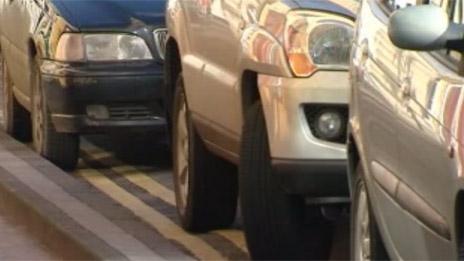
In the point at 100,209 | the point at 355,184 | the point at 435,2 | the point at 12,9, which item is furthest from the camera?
the point at 12,9

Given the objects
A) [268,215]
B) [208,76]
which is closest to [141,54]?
[208,76]

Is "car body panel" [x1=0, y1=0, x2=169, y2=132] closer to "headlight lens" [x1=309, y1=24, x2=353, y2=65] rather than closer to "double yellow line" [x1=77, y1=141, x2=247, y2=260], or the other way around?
"double yellow line" [x1=77, y1=141, x2=247, y2=260]

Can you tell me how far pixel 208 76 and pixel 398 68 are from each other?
2701 millimetres

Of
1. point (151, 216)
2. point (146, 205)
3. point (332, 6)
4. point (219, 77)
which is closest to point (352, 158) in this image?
point (332, 6)

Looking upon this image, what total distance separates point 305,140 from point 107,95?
4.07 m

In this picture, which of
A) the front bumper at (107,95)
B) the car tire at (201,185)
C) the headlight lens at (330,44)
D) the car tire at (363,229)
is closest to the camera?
the car tire at (363,229)

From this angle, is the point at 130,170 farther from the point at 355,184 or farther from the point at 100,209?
the point at 355,184

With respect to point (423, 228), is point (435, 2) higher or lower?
higher

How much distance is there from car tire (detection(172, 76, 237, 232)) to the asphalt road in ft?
0.27

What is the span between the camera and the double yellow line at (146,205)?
9178mm

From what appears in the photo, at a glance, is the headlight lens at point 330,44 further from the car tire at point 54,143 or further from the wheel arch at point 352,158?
the car tire at point 54,143

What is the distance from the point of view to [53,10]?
1202cm

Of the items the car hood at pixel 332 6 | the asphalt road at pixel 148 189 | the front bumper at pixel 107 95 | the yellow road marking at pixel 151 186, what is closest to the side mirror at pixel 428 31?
the car hood at pixel 332 6

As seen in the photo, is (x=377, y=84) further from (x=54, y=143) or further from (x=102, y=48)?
(x=54, y=143)
